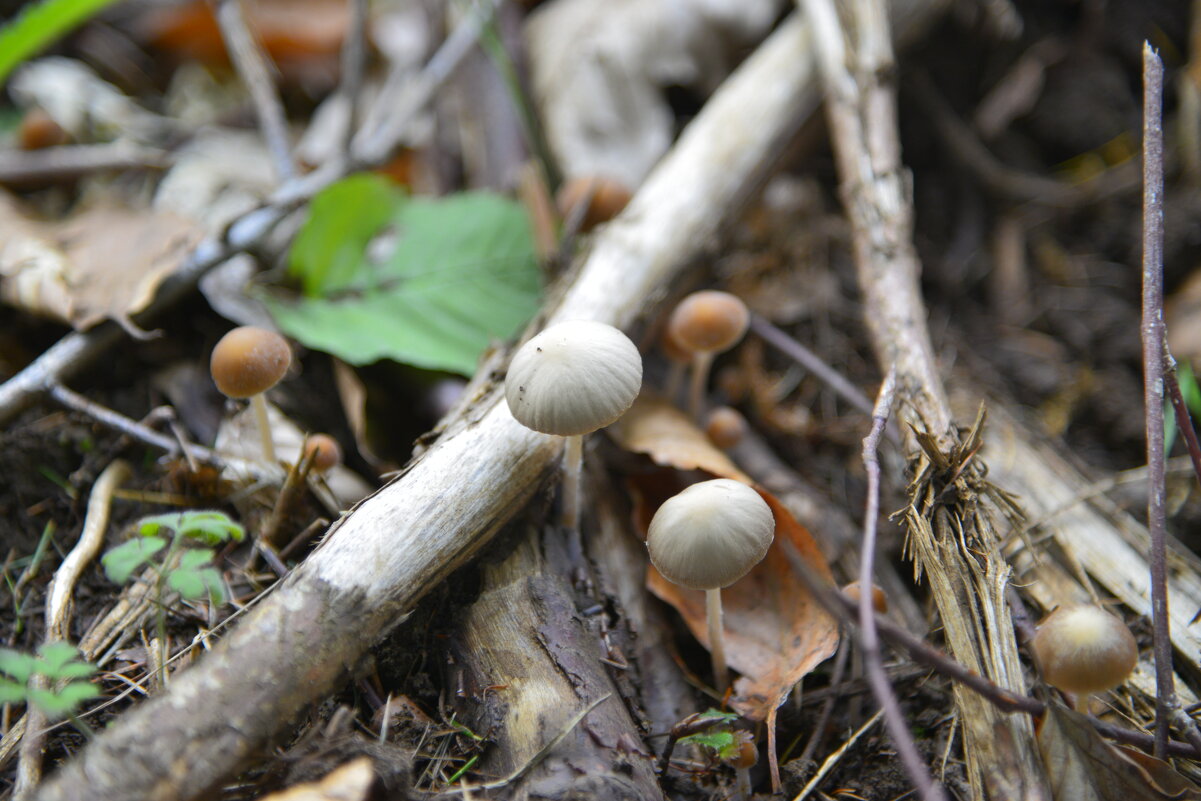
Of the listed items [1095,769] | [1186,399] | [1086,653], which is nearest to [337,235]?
[1086,653]

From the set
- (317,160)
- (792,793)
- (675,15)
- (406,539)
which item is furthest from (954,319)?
(317,160)

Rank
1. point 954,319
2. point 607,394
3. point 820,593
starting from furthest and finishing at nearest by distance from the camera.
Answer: point 954,319
point 607,394
point 820,593

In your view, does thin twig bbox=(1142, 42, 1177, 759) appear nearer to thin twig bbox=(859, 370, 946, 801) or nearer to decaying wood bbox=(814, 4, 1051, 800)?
decaying wood bbox=(814, 4, 1051, 800)

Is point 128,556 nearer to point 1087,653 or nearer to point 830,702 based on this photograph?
point 830,702

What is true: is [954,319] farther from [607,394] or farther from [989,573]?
[607,394]

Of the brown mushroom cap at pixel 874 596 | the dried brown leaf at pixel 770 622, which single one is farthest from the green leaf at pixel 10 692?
the brown mushroom cap at pixel 874 596

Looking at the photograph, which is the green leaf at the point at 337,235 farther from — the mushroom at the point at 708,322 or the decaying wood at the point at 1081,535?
the decaying wood at the point at 1081,535
